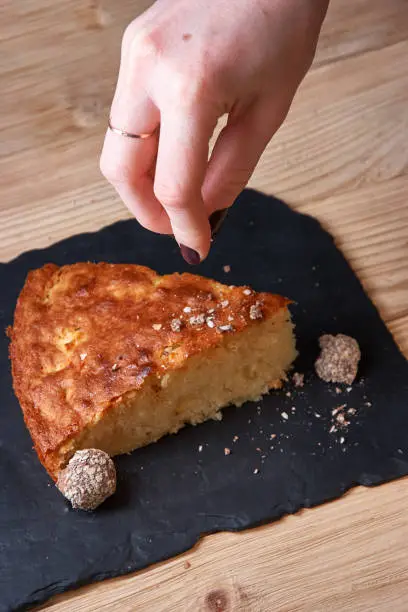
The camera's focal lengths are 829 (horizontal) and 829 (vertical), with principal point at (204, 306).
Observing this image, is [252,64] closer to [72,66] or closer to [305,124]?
[305,124]

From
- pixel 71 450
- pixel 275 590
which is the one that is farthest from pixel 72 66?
pixel 275 590

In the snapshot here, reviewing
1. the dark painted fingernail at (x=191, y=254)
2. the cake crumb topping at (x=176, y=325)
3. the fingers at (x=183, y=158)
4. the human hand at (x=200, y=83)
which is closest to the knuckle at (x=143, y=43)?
Result: the human hand at (x=200, y=83)

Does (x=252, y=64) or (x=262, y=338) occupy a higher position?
(x=252, y=64)

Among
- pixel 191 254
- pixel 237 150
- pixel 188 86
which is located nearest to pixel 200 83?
pixel 188 86

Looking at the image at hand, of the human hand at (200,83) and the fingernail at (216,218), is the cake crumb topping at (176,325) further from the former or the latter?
the human hand at (200,83)

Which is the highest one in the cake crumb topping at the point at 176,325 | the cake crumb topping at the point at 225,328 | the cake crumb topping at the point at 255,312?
the cake crumb topping at the point at 255,312

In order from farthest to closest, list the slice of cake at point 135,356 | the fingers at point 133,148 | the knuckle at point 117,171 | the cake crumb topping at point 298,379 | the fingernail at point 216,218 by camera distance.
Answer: the cake crumb topping at point 298,379, the slice of cake at point 135,356, the fingernail at point 216,218, the knuckle at point 117,171, the fingers at point 133,148
